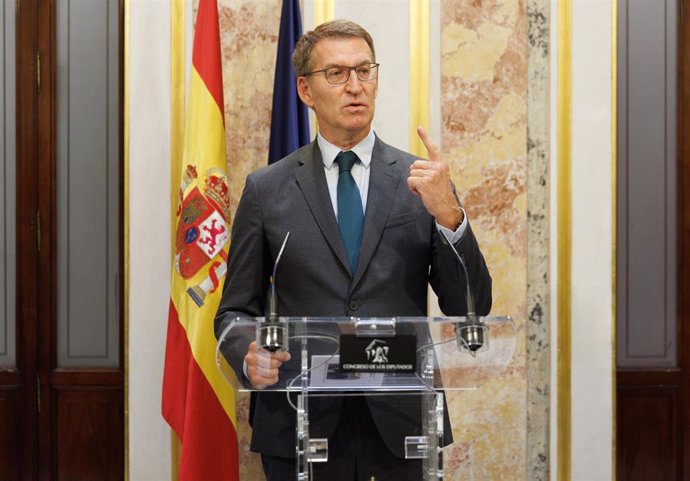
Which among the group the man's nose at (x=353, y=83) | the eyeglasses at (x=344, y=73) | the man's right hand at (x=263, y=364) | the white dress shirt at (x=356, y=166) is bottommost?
the man's right hand at (x=263, y=364)

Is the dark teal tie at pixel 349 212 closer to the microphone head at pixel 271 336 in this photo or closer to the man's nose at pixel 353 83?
the man's nose at pixel 353 83

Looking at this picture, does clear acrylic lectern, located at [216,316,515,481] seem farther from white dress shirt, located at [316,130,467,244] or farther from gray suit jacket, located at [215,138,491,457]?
white dress shirt, located at [316,130,467,244]

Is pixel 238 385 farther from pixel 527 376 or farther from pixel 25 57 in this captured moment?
pixel 25 57

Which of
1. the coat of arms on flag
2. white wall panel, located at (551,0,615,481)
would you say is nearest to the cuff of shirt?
the coat of arms on flag

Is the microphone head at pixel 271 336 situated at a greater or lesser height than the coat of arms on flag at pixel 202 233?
lesser

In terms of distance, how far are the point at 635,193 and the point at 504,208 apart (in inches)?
26.9

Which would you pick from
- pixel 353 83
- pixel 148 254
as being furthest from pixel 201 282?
pixel 353 83

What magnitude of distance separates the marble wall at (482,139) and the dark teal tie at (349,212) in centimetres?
125

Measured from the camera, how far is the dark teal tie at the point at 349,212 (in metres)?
2.30

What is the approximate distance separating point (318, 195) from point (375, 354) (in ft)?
2.48

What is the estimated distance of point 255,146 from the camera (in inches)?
142

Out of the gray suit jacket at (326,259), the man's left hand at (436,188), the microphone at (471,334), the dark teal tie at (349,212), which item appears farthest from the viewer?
the dark teal tie at (349,212)

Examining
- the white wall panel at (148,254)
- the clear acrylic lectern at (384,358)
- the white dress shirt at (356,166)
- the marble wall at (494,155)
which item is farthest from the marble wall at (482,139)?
the clear acrylic lectern at (384,358)

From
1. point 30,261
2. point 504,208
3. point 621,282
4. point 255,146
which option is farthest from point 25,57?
point 621,282
